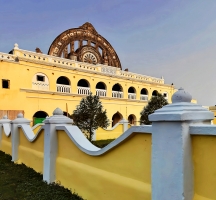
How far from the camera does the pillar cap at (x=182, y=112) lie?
1.81 metres

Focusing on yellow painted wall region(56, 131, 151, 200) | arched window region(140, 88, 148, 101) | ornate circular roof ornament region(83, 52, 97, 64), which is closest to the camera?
yellow painted wall region(56, 131, 151, 200)

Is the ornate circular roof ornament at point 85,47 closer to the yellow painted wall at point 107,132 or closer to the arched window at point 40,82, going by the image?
the arched window at point 40,82

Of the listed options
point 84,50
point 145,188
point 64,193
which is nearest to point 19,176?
point 64,193

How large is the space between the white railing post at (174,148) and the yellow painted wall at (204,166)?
0.05 meters

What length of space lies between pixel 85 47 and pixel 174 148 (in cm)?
1777

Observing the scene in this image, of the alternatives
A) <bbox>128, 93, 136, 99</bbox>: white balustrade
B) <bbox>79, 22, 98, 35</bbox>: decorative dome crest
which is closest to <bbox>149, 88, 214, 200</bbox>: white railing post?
<bbox>128, 93, 136, 99</bbox>: white balustrade

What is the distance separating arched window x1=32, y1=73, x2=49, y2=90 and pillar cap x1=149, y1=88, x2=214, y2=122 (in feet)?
43.2

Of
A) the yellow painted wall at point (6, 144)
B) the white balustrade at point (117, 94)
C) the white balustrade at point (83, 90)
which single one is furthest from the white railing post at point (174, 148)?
the white balustrade at point (117, 94)

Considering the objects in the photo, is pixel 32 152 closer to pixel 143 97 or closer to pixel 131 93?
pixel 131 93

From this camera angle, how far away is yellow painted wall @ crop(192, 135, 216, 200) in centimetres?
173

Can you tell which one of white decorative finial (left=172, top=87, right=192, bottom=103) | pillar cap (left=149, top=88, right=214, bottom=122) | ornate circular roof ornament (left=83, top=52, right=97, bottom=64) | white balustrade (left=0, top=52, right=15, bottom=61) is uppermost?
ornate circular roof ornament (left=83, top=52, right=97, bottom=64)

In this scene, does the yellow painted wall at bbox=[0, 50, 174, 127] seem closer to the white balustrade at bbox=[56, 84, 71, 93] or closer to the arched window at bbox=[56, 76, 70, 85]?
the white balustrade at bbox=[56, 84, 71, 93]

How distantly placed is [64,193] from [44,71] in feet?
39.6

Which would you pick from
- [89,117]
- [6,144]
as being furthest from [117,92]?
[6,144]
